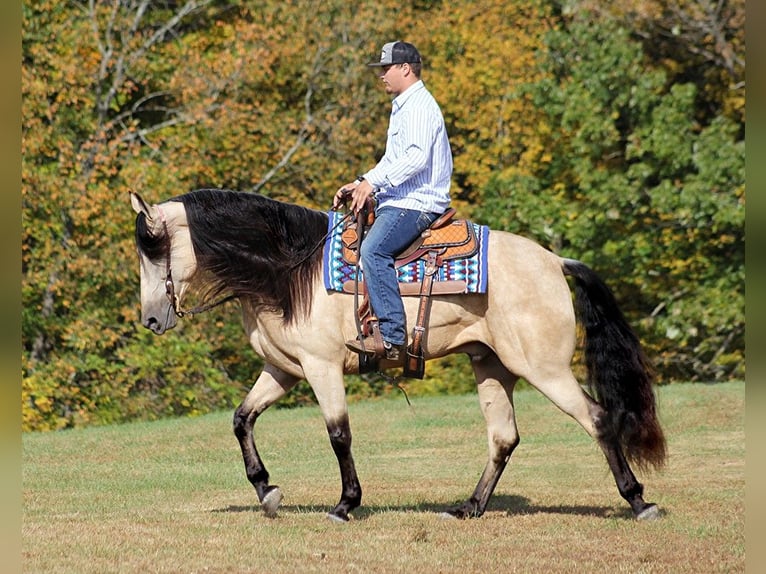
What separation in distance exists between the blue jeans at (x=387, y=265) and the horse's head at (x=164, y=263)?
1.12m

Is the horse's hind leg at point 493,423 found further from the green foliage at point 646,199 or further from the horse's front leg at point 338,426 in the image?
the green foliage at point 646,199

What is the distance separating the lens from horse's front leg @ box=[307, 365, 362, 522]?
6973 mm

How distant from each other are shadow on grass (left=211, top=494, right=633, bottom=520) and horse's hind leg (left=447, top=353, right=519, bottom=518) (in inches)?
9.3

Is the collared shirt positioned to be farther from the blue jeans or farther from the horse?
the horse

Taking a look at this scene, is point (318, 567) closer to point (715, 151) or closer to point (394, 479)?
point (394, 479)

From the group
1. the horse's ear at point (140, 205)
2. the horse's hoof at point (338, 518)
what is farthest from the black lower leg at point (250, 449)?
the horse's ear at point (140, 205)

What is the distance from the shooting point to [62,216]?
21.4m

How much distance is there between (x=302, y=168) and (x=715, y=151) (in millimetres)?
8332

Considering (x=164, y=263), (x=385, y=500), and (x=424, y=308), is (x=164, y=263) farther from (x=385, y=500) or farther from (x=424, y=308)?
(x=385, y=500)

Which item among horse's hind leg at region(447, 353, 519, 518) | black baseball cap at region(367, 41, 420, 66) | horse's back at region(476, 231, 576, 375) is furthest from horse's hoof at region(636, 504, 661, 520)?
black baseball cap at region(367, 41, 420, 66)

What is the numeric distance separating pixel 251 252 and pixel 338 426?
1.20m

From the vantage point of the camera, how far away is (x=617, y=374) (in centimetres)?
711

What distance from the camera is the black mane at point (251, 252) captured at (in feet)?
23.1

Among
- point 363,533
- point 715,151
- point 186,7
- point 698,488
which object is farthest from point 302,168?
point 363,533
